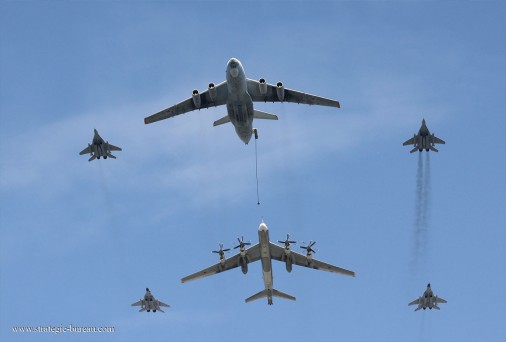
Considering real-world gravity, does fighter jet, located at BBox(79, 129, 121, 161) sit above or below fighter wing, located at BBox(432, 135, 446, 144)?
below

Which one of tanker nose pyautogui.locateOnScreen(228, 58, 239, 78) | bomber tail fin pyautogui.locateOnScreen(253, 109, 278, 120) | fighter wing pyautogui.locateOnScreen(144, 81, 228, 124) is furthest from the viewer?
bomber tail fin pyautogui.locateOnScreen(253, 109, 278, 120)

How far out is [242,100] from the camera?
365 feet

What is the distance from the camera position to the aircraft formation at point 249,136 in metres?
112

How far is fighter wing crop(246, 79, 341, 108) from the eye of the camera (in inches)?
4528

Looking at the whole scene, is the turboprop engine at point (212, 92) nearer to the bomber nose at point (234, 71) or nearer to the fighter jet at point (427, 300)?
the bomber nose at point (234, 71)

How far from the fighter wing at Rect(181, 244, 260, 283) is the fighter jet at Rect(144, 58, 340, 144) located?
516 inches

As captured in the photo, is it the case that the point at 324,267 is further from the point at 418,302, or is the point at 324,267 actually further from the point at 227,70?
the point at 227,70

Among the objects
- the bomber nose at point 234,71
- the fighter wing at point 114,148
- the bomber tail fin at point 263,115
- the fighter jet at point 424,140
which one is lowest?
the bomber nose at point 234,71

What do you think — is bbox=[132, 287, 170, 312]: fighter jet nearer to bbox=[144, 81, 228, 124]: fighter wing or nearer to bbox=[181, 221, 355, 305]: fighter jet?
bbox=[181, 221, 355, 305]: fighter jet

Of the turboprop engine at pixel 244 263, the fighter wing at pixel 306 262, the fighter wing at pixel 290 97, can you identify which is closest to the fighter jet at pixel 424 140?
the fighter wing at pixel 290 97

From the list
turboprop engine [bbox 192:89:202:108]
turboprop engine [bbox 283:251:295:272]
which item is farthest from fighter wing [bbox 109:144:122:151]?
turboprop engine [bbox 283:251:295:272]

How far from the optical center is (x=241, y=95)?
11094 centimetres

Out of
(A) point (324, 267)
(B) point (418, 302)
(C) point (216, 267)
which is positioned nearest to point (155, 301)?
(C) point (216, 267)

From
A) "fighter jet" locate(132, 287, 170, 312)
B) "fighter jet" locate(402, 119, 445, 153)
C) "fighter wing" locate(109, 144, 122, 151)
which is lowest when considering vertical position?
"fighter jet" locate(132, 287, 170, 312)
